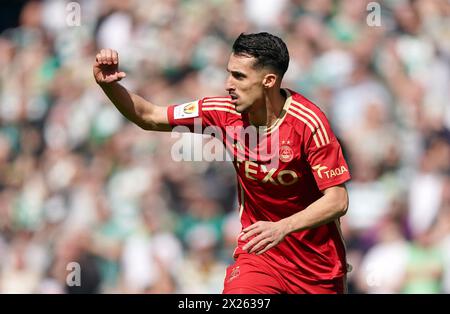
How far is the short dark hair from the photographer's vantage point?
555cm

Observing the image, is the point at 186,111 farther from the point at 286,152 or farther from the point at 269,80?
the point at 286,152

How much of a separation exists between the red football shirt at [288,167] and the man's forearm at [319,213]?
0.34ft

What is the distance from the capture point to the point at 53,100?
9.38 metres

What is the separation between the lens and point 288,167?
5582mm

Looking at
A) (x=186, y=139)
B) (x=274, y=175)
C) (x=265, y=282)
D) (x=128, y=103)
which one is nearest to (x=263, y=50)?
(x=274, y=175)

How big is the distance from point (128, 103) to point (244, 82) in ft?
2.55

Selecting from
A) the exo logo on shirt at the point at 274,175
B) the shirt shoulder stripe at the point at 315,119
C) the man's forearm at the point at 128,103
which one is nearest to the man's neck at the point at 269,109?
the shirt shoulder stripe at the point at 315,119

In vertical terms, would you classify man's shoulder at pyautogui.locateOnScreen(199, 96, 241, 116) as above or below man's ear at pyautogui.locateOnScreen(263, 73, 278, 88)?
below

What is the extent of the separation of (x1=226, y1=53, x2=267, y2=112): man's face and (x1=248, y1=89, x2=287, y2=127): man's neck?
8 centimetres

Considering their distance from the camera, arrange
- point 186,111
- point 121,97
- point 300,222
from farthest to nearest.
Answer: point 186,111 → point 121,97 → point 300,222

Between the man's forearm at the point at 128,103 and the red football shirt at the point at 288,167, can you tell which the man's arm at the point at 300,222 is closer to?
the red football shirt at the point at 288,167

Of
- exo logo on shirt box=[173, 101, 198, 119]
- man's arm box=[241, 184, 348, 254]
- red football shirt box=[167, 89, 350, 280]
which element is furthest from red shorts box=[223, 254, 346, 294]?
exo logo on shirt box=[173, 101, 198, 119]

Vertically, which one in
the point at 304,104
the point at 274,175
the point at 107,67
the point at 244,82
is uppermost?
the point at 107,67

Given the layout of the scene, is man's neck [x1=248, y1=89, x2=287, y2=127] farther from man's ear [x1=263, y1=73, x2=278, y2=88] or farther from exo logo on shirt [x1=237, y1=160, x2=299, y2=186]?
exo logo on shirt [x1=237, y1=160, x2=299, y2=186]
